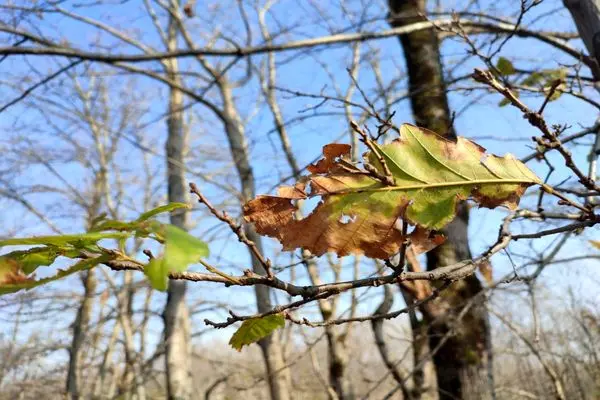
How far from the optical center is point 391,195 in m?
0.53

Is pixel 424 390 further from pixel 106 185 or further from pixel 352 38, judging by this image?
pixel 106 185

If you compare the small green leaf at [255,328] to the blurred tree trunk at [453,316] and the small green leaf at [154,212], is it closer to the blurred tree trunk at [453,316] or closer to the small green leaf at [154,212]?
the small green leaf at [154,212]

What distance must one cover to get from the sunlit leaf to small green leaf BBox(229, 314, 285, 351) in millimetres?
85

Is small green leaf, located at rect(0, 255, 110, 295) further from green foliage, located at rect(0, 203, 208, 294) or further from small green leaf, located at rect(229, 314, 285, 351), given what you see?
small green leaf, located at rect(229, 314, 285, 351)

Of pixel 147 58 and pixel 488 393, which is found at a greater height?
pixel 147 58

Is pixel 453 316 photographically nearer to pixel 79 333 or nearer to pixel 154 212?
pixel 154 212

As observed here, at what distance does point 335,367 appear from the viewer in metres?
4.60

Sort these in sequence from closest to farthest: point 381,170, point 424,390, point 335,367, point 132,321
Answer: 1. point 381,170
2. point 424,390
3. point 335,367
4. point 132,321

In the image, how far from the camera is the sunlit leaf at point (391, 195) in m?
0.53

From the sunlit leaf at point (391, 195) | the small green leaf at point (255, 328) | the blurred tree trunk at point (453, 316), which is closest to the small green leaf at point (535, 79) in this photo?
the blurred tree trunk at point (453, 316)

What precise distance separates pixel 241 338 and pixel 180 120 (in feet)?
19.2

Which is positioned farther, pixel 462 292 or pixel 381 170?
pixel 462 292

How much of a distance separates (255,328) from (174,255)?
310 mm

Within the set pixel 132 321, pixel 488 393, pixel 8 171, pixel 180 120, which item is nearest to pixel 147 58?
pixel 488 393
